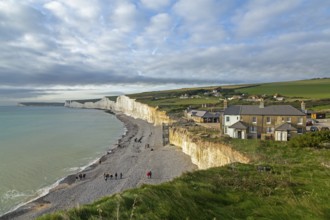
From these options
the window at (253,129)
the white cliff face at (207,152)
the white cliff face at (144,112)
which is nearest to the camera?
the white cliff face at (207,152)

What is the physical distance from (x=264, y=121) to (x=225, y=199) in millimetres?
29695

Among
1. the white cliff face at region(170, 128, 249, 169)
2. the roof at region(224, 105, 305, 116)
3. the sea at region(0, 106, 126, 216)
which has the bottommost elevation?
the sea at region(0, 106, 126, 216)

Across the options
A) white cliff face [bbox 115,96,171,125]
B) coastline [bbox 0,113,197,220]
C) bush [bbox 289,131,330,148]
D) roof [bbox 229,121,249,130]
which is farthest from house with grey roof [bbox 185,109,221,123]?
bush [bbox 289,131,330,148]

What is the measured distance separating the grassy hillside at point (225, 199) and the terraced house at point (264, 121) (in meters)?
22.7

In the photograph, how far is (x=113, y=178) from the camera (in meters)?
32.0

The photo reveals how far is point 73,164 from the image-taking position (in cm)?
4025

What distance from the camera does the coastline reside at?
24027mm

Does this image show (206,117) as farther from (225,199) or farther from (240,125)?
(225,199)

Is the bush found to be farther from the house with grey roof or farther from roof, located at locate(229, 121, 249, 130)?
the house with grey roof

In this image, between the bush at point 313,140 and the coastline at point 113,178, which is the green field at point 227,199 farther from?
the coastline at point 113,178

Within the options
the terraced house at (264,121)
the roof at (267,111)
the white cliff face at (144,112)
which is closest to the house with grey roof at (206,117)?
the white cliff face at (144,112)

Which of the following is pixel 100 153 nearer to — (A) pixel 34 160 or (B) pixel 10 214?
(A) pixel 34 160

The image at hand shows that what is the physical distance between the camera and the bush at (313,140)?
25297 millimetres

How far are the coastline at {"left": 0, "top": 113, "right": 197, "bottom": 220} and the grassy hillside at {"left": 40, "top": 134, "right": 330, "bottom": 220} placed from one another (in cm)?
1526
